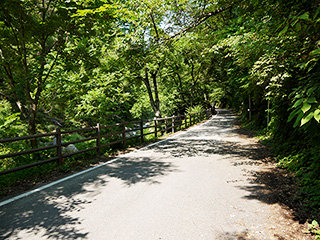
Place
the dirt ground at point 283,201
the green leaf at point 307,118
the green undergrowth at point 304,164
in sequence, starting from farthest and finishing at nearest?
the green undergrowth at point 304,164, the dirt ground at point 283,201, the green leaf at point 307,118

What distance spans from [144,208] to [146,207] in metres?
0.05

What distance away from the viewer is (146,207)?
361cm

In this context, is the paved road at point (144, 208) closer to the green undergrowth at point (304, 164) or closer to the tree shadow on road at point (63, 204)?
the tree shadow on road at point (63, 204)

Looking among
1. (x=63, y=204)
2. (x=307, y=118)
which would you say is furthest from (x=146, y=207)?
(x=307, y=118)

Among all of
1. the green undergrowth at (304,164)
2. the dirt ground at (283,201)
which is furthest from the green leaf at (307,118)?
the green undergrowth at (304,164)

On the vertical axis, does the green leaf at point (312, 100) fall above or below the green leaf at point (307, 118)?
above

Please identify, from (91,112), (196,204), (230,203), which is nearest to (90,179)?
(196,204)

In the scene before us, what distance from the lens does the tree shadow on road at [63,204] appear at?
9.71 ft

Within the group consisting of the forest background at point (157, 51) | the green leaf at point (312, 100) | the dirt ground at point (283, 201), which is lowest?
the dirt ground at point (283, 201)

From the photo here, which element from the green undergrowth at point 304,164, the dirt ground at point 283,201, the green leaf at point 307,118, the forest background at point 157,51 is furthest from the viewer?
the forest background at point 157,51

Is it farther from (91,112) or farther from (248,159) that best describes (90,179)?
(248,159)

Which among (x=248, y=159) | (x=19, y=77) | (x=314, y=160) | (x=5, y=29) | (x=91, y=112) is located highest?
(x=5, y=29)

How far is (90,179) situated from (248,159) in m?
5.08

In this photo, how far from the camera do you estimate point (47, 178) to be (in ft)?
17.0
